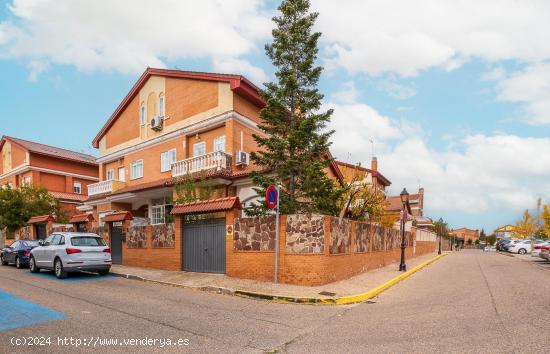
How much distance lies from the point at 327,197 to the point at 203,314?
25.0 feet

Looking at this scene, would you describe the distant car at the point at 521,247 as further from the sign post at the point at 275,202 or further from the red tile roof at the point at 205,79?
the sign post at the point at 275,202

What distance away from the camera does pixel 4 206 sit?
91.0 ft

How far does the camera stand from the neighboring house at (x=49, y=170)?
35.8 meters

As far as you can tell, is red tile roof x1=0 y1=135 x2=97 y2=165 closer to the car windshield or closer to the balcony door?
the balcony door

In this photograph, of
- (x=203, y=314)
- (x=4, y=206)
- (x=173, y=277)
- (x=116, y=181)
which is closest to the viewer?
(x=203, y=314)

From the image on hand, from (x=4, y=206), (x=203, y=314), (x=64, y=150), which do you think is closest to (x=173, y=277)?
(x=203, y=314)

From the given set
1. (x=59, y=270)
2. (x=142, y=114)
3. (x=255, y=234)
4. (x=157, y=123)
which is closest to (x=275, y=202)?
(x=255, y=234)

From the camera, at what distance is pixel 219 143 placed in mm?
20500

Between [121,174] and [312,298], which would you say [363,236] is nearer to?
[312,298]

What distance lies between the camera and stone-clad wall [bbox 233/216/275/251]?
11.9 m

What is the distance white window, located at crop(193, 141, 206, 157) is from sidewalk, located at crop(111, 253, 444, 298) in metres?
8.54

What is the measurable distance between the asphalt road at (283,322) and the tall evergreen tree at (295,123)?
4705 mm

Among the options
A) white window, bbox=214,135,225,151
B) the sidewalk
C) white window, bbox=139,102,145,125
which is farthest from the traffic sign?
white window, bbox=139,102,145,125

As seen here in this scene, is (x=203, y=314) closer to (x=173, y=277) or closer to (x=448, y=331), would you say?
(x=448, y=331)
